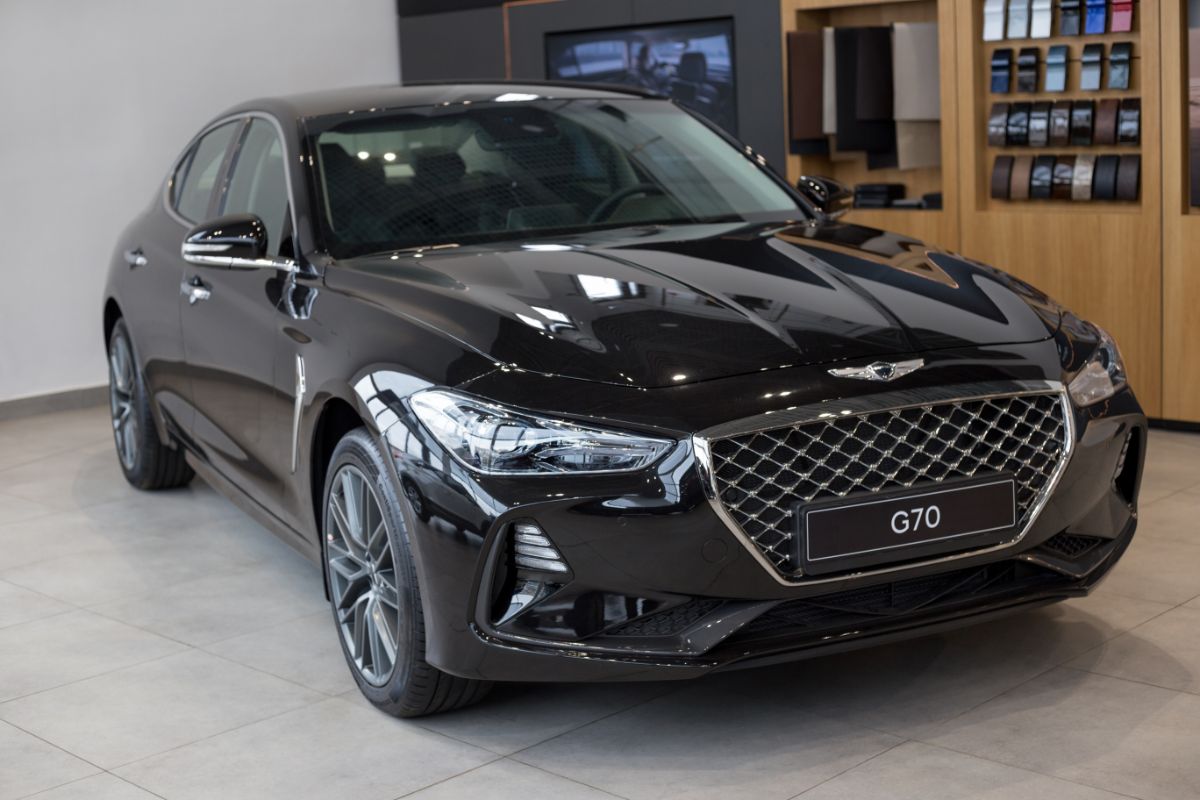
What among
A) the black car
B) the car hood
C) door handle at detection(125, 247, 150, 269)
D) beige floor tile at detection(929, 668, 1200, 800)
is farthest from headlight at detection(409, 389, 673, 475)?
door handle at detection(125, 247, 150, 269)

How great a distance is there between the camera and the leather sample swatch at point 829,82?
5.91 metres

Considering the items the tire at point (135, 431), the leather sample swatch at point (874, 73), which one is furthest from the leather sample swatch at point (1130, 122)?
the tire at point (135, 431)

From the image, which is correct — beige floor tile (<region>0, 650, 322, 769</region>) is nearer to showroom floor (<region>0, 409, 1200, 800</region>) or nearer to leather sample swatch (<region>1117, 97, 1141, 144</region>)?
showroom floor (<region>0, 409, 1200, 800</region>)

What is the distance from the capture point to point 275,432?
127 inches

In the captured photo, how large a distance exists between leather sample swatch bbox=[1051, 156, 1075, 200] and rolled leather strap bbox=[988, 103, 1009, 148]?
0.22m

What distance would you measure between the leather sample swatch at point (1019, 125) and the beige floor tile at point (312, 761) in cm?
351

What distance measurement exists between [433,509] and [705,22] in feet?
14.9

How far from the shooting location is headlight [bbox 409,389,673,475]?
2338mm

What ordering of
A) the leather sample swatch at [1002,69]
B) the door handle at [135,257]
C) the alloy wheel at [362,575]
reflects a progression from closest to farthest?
the alloy wheel at [362,575]
the door handle at [135,257]
the leather sample swatch at [1002,69]

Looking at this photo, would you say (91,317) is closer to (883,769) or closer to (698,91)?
(698,91)

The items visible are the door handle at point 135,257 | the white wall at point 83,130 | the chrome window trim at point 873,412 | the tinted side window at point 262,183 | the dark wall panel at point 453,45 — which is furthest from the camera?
the dark wall panel at point 453,45

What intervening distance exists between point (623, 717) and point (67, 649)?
4.62ft

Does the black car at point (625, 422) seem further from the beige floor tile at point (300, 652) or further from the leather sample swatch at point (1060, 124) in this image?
the leather sample swatch at point (1060, 124)

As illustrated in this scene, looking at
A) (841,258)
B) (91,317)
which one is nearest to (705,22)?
(91,317)
